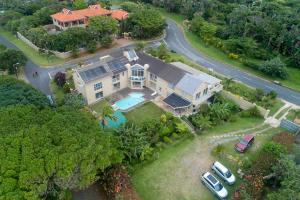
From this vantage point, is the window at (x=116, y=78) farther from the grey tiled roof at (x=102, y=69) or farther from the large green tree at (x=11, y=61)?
the large green tree at (x=11, y=61)

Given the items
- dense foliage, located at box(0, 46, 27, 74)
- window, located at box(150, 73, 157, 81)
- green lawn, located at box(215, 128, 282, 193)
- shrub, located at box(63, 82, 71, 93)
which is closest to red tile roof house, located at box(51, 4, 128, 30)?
dense foliage, located at box(0, 46, 27, 74)

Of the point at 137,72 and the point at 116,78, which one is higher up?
the point at 137,72

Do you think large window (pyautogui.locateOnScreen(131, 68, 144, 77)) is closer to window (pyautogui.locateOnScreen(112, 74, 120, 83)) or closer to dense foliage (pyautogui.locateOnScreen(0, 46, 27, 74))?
window (pyautogui.locateOnScreen(112, 74, 120, 83))

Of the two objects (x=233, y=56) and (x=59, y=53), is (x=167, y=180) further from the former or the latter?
(x=59, y=53)

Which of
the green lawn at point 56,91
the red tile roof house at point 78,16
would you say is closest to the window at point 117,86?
the green lawn at point 56,91

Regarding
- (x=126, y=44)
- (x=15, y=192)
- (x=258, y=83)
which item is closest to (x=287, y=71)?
(x=258, y=83)

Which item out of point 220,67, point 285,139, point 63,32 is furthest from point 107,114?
point 63,32

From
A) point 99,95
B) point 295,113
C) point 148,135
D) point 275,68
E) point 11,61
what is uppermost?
point 275,68
